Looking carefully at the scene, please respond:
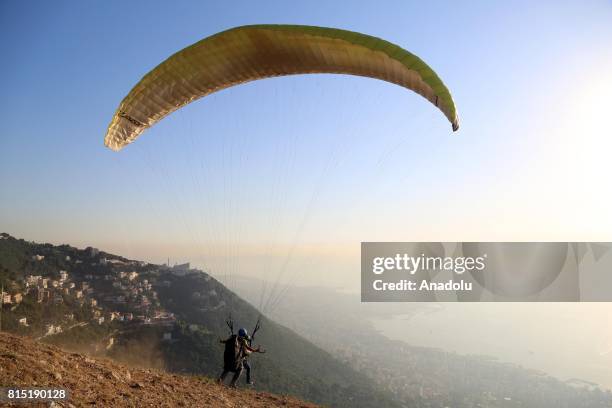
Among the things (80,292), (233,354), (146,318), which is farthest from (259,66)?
(80,292)

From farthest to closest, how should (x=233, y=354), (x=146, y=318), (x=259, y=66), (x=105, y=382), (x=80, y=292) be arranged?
(x=146, y=318)
(x=80, y=292)
(x=233, y=354)
(x=259, y=66)
(x=105, y=382)

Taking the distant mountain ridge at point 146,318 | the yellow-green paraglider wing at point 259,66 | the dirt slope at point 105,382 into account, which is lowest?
the distant mountain ridge at point 146,318

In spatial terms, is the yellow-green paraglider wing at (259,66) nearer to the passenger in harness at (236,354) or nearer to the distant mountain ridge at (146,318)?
the passenger in harness at (236,354)

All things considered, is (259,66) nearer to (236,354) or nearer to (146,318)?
(236,354)

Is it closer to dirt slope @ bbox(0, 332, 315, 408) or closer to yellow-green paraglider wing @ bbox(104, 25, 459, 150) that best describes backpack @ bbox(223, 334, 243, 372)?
dirt slope @ bbox(0, 332, 315, 408)

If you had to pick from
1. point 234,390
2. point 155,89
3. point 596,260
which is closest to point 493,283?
point 596,260

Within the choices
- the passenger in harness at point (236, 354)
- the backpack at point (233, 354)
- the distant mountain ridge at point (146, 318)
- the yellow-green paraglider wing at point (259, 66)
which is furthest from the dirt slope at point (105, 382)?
the distant mountain ridge at point (146, 318)
